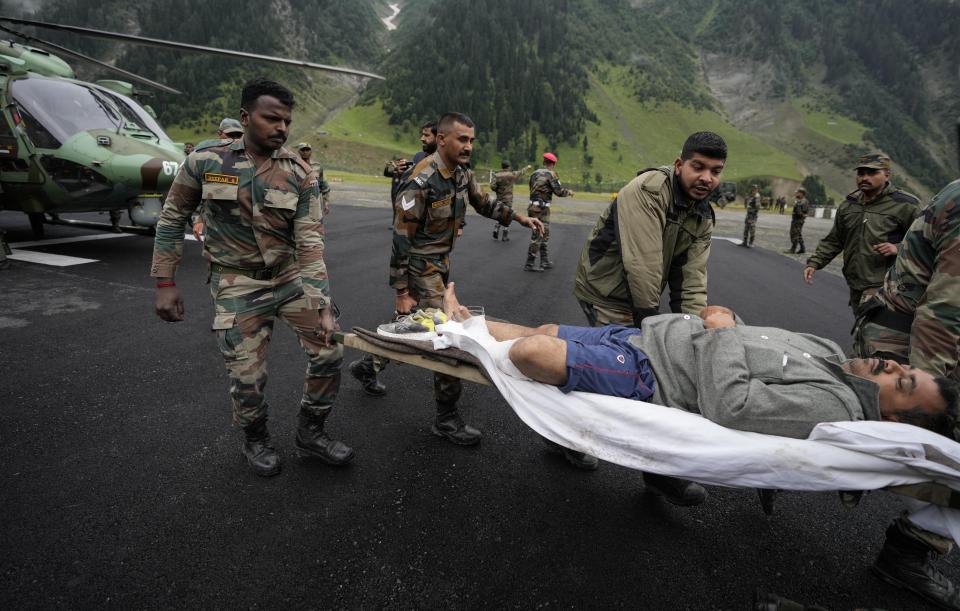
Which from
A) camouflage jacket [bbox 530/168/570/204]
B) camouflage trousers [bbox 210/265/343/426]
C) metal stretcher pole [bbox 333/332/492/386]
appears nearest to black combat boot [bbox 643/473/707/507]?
metal stretcher pole [bbox 333/332/492/386]

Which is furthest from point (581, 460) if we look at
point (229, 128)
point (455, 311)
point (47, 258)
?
point (47, 258)

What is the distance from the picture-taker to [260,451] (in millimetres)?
2734

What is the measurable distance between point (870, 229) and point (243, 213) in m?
5.12

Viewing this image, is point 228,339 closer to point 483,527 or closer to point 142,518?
point 142,518

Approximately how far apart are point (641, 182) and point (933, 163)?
148 meters

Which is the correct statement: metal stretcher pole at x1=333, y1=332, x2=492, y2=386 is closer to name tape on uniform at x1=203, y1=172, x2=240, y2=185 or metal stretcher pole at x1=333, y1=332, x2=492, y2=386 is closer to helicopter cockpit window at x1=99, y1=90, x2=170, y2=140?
name tape on uniform at x1=203, y1=172, x2=240, y2=185

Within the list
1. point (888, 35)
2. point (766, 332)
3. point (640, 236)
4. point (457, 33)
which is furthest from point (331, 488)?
point (888, 35)

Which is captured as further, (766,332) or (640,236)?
(640,236)

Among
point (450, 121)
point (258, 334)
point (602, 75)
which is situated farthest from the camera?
point (602, 75)

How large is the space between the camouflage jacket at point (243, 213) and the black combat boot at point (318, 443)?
693mm

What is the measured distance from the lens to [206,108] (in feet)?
237

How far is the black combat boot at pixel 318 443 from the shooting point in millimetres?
2764

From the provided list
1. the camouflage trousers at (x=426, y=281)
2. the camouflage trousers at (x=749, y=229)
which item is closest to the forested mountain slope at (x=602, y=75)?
the camouflage trousers at (x=749, y=229)

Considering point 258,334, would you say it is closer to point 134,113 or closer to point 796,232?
point 134,113
